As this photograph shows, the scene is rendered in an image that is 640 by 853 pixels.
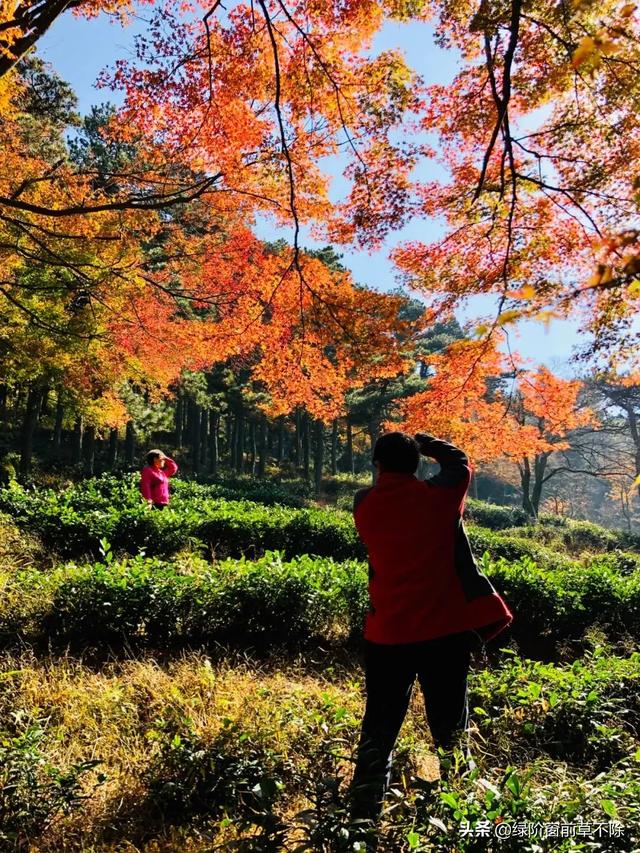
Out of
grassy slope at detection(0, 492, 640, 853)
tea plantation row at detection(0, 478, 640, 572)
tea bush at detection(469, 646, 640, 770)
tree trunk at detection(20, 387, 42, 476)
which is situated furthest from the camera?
tree trunk at detection(20, 387, 42, 476)

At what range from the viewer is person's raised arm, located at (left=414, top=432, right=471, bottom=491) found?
2.38 m

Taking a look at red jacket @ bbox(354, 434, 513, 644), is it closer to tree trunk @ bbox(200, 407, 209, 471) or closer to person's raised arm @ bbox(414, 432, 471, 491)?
person's raised arm @ bbox(414, 432, 471, 491)

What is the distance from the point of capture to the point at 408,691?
2301 millimetres

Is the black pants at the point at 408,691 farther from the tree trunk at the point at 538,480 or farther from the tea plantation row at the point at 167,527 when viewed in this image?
the tree trunk at the point at 538,480

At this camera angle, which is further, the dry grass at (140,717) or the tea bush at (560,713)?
the tea bush at (560,713)

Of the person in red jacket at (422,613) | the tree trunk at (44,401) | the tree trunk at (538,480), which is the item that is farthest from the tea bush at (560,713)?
the tree trunk at (538,480)

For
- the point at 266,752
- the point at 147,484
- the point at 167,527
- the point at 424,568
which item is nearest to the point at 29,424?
the point at 147,484

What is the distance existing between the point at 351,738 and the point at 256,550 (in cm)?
685

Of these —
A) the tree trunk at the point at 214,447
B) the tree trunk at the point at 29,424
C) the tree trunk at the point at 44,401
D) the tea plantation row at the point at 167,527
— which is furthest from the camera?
the tree trunk at the point at 214,447

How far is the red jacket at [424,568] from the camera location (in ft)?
7.32

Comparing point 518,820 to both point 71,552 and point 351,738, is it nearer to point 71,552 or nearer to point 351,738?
point 351,738

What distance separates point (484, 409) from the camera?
2095 cm

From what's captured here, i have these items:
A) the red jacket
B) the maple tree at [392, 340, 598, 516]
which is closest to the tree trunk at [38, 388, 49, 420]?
the maple tree at [392, 340, 598, 516]

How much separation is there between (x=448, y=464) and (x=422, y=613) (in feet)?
2.44
